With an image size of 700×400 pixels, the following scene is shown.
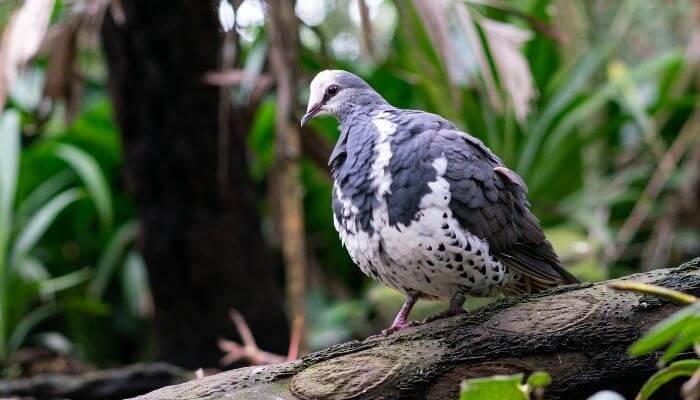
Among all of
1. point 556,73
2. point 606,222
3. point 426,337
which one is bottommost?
point 606,222

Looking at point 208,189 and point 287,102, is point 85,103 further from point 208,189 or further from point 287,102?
point 287,102

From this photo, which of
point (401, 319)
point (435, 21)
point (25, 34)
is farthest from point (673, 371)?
point (25, 34)

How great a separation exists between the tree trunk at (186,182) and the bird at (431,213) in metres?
1.67

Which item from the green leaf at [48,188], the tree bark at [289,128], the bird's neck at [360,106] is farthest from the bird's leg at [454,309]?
the green leaf at [48,188]

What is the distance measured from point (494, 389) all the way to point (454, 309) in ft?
3.44

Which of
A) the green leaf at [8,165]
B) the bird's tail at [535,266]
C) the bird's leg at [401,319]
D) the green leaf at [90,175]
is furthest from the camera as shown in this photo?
the green leaf at [90,175]

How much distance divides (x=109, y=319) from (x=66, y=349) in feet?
1.18

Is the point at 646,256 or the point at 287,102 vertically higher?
the point at 287,102

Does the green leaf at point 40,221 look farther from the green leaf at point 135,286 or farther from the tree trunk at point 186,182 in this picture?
the tree trunk at point 186,182

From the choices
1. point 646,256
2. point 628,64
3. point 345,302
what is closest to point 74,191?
point 345,302

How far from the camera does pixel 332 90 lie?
8.87 feet

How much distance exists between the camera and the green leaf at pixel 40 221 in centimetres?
447

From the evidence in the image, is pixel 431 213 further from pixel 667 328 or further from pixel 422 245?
pixel 667 328

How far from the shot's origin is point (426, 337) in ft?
7.18
